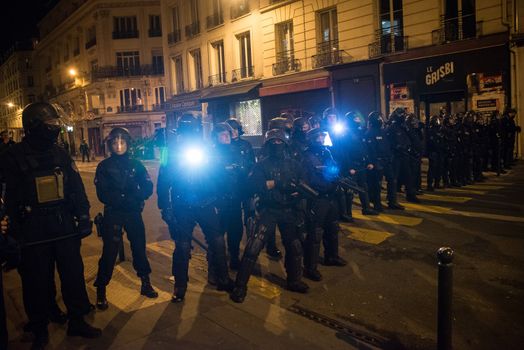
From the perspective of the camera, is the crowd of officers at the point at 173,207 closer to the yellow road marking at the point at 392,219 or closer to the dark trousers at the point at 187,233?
the dark trousers at the point at 187,233

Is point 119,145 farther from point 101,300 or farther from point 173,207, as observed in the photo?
point 101,300

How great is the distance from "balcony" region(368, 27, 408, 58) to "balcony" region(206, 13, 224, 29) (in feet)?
36.8

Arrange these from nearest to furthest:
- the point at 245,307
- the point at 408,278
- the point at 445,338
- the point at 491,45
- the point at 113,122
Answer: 1. the point at 445,338
2. the point at 245,307
3. the point at 408,278
4. the point at 491,45
5. the point at 113,122

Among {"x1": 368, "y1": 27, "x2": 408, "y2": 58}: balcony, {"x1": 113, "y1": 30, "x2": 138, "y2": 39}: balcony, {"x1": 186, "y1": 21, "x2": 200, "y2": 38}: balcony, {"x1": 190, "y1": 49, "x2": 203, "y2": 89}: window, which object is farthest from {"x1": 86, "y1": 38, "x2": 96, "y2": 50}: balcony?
{"x1": 368, "y1": 27, "x2": 408, "y2": 58}: balcony

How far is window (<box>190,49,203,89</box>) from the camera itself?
3008 cm

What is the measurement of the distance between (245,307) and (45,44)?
6618 centimetres

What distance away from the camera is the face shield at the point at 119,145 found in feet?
15.5

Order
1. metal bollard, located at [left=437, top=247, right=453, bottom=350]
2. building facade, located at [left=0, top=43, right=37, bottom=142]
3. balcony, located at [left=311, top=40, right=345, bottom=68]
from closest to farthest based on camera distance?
1. metal bollard, located at [left=437, top=247, right=453, bottom=350]
2. balcony, located at [left=311, top=40, right=345, bottom=68]
3. building facade, located at [left=0, top=43, right=37, bottom=142]

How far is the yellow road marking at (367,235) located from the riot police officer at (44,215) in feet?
14.2

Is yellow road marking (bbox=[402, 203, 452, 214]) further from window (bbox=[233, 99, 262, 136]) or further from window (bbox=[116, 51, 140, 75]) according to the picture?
window (bbox=[116, 51, 140, 75])

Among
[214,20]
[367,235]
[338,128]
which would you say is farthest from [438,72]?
[214,20]

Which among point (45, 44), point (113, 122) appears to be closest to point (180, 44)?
point (113, 122)

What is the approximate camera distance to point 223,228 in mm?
5730

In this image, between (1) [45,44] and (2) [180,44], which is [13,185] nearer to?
(2) [180,44]
